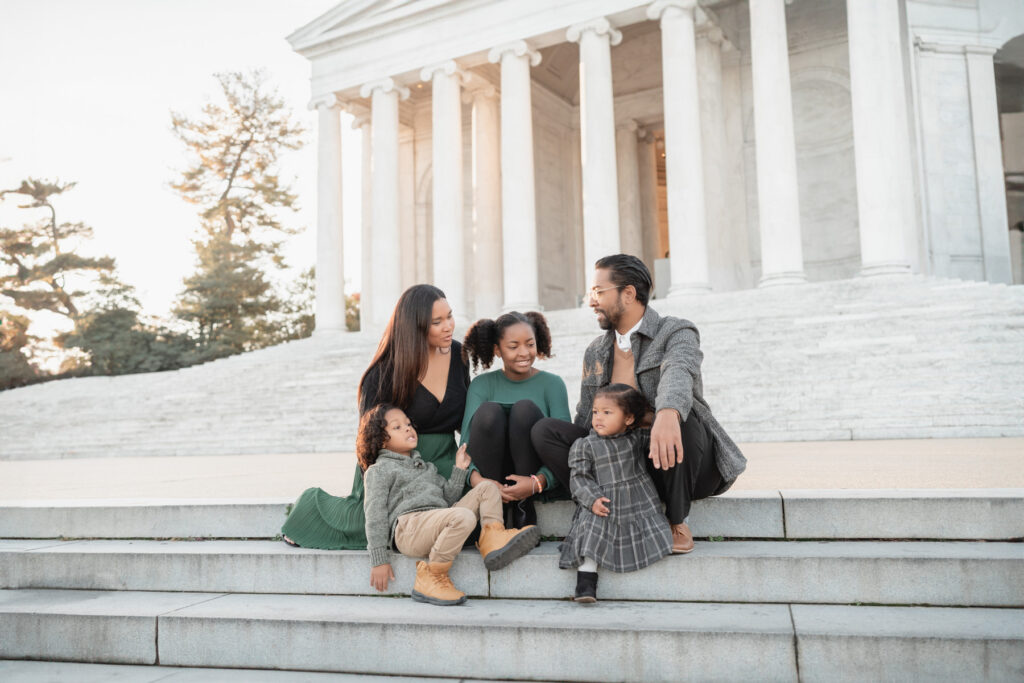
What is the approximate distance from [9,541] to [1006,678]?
7.27 m

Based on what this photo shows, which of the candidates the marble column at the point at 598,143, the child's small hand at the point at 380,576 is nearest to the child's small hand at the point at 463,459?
the child's small hand at the point at 380,576

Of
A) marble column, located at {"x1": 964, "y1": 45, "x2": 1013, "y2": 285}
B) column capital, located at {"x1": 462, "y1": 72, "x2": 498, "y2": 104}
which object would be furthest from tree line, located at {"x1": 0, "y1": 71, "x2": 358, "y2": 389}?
marble column, located at {"x1": 964, "y1": 45, "x2": 1013, "y2": 285}

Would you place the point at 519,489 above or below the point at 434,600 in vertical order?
above

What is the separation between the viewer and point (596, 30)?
24891mm

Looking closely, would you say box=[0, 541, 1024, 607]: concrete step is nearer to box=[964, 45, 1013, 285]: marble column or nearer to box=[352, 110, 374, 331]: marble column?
box=[964, 45, 1013, 285]: marble column

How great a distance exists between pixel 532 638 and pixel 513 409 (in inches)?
64.1

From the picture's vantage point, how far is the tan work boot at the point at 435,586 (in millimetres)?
4602

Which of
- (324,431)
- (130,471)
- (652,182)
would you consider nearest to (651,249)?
(652,182)

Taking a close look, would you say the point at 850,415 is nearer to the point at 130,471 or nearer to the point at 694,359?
the point at 694,359

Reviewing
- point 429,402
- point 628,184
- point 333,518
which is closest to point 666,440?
point 429,402

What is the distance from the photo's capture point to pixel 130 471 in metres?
11.9

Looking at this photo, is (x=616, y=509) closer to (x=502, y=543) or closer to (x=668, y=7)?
(x=502, y=543)

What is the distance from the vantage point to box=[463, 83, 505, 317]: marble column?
3027 centimetres

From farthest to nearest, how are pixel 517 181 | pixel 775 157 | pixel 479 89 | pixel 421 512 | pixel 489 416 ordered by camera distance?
pixel 479 89, pixel 517 181, pixel 775 157, pixel 489 416, pixel 421 512
